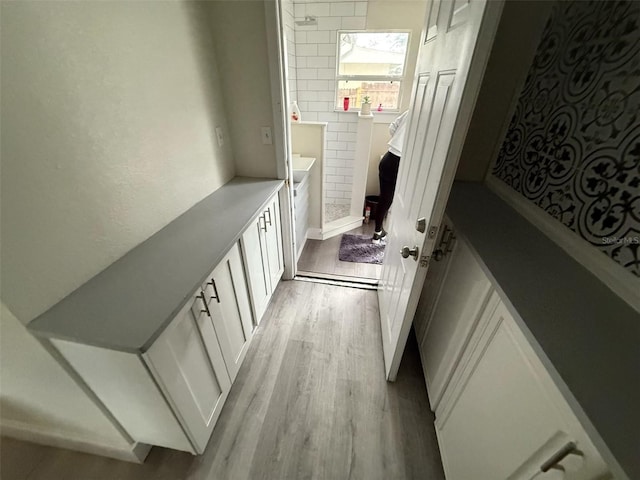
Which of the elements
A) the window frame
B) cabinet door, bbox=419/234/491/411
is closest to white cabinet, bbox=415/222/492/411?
cabinet door, bbox=419/234/491/411

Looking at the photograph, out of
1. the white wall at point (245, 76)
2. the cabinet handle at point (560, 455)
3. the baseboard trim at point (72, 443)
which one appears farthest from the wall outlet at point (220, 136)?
the cabinet handle at point (560, 455)

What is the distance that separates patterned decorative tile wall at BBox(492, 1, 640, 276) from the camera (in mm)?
793

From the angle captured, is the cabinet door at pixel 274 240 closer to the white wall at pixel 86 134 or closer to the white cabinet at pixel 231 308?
the white cabinet at pixel 231 308

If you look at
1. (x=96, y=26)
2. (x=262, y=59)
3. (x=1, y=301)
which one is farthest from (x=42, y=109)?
(x=262, y=59)

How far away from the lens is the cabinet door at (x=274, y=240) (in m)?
1.72

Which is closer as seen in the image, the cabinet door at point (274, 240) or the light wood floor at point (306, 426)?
the light wood floor at point (306, 426)

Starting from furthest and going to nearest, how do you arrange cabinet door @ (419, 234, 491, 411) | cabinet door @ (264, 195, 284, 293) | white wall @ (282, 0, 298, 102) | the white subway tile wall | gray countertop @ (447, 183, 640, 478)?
1. the white subway tile wall
2. white wall @ (282, 0, 298, 102)
3. cabinet door @ (264, 195, 284, 293)
4. cabinet door @ (419, 234, 491, 411)
5. gray countertop @ (447, 183, 640, 478)

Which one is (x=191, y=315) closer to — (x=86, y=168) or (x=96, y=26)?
(x=86, y=168)

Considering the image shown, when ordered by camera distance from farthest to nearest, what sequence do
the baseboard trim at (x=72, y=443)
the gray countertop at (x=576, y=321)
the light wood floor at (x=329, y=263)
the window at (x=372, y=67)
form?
the window at (x=372, y=67) < the light wood floor at (x=329, y=263) < the baseboard trim at (x=72, y=443) < the gray countertop at (x=576, y=321)

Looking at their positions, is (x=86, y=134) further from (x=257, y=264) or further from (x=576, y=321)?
(x=576, y=321)

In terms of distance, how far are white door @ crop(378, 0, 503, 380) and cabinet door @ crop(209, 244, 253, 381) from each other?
81 centimetres

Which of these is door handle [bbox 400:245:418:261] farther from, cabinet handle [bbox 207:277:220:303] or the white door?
cabinet handle [bbox 207:277:220:303]

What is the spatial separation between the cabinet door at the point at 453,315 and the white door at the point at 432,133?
18cm

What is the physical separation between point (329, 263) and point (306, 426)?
1.44 metres
